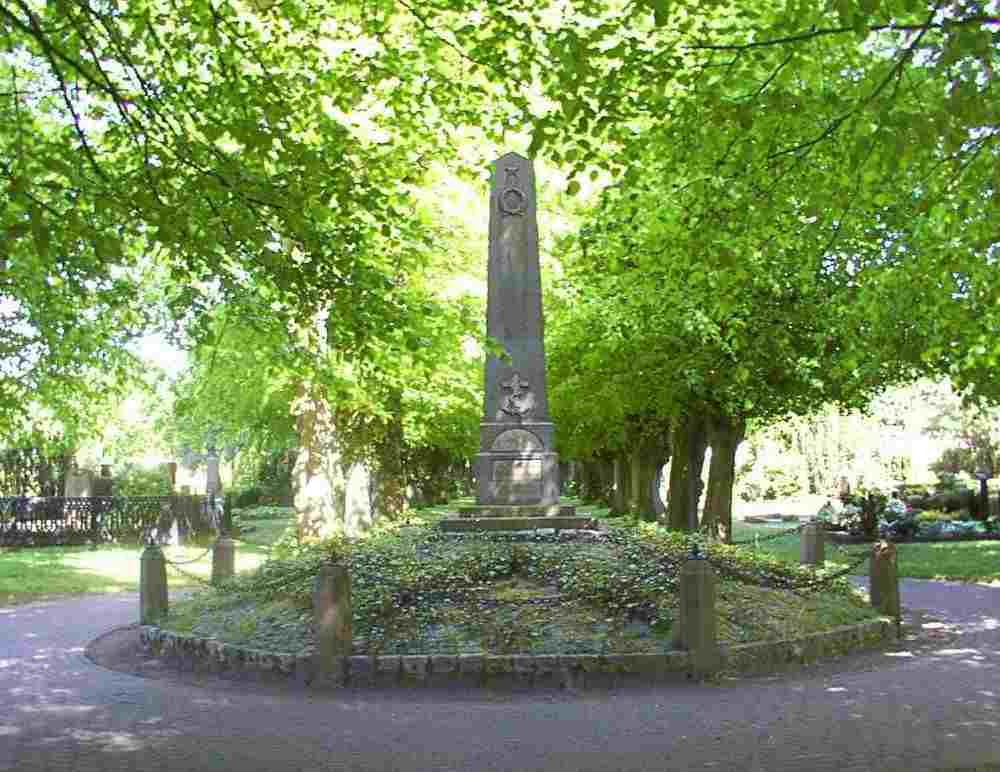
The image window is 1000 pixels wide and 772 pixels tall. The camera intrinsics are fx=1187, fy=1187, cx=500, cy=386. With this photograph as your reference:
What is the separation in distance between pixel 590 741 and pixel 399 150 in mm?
6205

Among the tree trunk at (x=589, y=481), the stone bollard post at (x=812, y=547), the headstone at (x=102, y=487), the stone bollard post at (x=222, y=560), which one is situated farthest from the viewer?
the tree trunk at (x=589, y=481)

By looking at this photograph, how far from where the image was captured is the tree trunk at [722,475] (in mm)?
24766

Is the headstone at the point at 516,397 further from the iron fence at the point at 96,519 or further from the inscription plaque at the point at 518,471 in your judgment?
the iron fence at the point at 96,519

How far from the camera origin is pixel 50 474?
1483 inches

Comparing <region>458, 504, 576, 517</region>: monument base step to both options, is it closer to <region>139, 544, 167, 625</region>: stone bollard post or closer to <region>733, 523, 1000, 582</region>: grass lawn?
<region>139, 544, 167, 625</region>: stone bollard post

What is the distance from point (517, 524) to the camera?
54.1ft

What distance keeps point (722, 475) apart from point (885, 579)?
11344 millimetres

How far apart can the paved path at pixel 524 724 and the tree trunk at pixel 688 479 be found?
15.4 m

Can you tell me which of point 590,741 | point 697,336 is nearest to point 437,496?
point 697,336

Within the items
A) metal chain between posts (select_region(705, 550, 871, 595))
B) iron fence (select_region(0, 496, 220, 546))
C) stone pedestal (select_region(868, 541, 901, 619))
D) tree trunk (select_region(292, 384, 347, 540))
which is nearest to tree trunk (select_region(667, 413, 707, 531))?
tree trunk (select_region(292, 384, 347, 540))

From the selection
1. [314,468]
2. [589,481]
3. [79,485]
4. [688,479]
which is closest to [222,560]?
[314,468]

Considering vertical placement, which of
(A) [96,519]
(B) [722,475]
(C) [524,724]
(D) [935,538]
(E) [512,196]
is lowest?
(C) [524,724]

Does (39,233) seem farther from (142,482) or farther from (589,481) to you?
(589,481)

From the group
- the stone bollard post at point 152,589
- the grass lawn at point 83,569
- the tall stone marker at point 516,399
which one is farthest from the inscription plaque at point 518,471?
the stone bollard post at point 152,589
